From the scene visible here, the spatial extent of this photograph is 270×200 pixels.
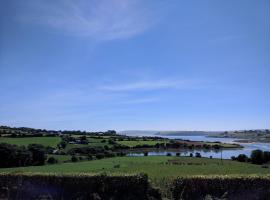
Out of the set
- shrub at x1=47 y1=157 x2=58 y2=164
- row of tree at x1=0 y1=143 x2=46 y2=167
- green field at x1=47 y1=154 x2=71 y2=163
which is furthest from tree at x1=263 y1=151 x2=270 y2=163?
row of tree at x1=0 y1=143 x2=46 y2=167

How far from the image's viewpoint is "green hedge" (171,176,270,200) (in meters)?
20.6

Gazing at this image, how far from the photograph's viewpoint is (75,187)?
2106 centimetres

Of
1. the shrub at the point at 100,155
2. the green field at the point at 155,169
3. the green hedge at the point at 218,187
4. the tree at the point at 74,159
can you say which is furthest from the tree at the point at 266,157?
the green hedge at the point at 218,187

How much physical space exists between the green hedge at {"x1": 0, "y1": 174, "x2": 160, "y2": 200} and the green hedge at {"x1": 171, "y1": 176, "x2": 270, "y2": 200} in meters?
1.51

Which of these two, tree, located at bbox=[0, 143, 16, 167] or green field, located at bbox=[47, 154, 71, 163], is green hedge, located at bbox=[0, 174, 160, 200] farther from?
green field, located at bbox=[47, 154, 71, 163]

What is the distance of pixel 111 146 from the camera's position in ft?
316

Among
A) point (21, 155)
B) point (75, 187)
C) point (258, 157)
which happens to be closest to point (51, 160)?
point (21, 155)

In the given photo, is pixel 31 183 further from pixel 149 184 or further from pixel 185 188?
pixel 185 188

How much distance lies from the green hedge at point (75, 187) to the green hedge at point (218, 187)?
4.96 feet

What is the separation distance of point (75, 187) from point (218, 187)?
823cm

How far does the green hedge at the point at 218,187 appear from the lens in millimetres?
20578

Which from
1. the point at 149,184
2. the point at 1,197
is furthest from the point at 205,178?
the point at 1,197

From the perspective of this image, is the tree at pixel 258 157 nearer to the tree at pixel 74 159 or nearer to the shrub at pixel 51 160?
the tree at pixel 74 159

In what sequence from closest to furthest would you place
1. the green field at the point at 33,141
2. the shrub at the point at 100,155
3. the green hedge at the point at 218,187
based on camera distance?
the green hedge at the point at 218,187
the green field at the point at 33,141
the shrub at the point at 100,155
